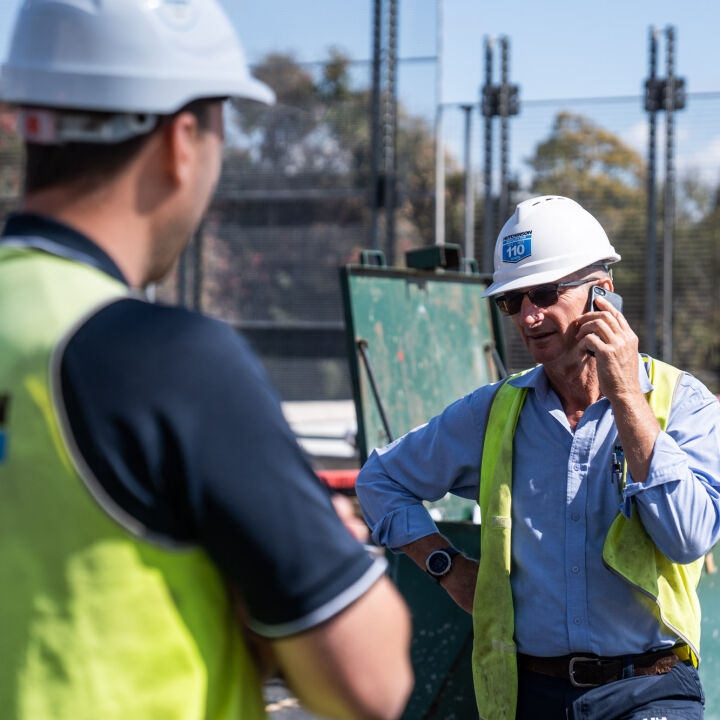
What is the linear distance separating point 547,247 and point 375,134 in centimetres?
665

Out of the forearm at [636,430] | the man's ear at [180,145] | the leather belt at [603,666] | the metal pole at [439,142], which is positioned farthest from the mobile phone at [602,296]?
the metal pole at [439,142]

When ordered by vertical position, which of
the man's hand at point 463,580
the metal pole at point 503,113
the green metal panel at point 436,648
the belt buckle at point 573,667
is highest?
the metal pole at point 503,113

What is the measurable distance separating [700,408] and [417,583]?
1841 mm

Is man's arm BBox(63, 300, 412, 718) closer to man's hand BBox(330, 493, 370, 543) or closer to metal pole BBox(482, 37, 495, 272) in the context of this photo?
man's hand BBox(330, 493, 370, 543)

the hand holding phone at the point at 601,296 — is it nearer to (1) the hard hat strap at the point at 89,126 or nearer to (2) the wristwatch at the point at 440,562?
(2) the wristwatch at the point at 440,562

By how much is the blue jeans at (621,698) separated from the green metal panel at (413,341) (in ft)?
5.99

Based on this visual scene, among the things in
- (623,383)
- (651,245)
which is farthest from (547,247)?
(651,245)

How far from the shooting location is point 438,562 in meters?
2.99

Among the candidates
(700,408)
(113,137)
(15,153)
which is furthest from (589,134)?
(113,137)

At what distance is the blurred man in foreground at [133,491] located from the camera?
3.70 ft

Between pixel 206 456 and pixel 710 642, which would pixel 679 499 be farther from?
pixel 710 642

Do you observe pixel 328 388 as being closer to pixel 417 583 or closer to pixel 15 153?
pixel 15 153

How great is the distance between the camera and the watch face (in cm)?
298

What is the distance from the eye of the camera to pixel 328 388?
1008 centimetres
